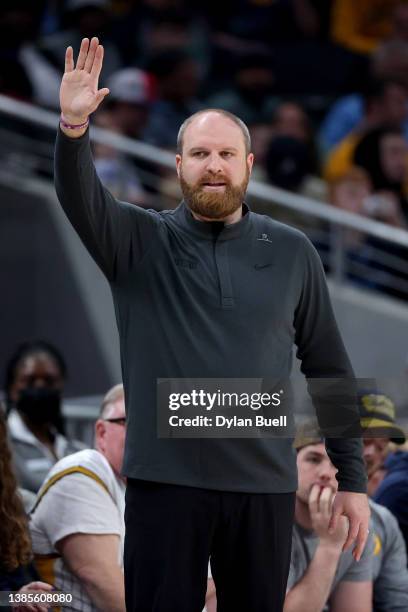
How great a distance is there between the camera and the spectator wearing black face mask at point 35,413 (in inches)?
213

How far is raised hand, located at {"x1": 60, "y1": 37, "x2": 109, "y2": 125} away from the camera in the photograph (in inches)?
105

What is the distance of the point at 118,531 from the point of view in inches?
148

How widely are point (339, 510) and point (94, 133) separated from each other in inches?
203

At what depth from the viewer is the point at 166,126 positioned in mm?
9117

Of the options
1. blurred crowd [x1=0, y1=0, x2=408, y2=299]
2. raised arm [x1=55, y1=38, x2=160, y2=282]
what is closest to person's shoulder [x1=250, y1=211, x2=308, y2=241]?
raised arm [x1=55, y1=38, x2=160, y2=282]

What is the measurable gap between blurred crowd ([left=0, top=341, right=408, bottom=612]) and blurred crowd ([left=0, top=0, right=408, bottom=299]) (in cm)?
388

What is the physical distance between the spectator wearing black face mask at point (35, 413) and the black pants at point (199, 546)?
8.20 feet

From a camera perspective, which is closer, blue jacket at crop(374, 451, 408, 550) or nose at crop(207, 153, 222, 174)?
nose at crop(207, 153, 222, 174)

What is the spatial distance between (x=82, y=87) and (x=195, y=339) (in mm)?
594

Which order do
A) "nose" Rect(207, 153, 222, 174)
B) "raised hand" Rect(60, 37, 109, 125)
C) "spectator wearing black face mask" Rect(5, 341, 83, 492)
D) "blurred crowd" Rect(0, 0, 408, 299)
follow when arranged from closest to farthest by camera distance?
"raised hand" Rect(60, 37, 109, 125)
"nose" Rect(207, 153, 222, 174)
"spectator wearing black face mask" Rect(5, 341, 83, 492)
"blurred crowd" Rect(0, 0, 408, 299)

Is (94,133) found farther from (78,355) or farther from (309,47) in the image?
(309,47)

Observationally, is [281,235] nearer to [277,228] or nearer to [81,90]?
[277,228]

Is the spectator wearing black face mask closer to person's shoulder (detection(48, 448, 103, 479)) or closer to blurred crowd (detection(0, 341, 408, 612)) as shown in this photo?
blurred crowd (detection(0, 341, 408, 612))

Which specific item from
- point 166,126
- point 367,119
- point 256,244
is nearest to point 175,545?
point 256,244
